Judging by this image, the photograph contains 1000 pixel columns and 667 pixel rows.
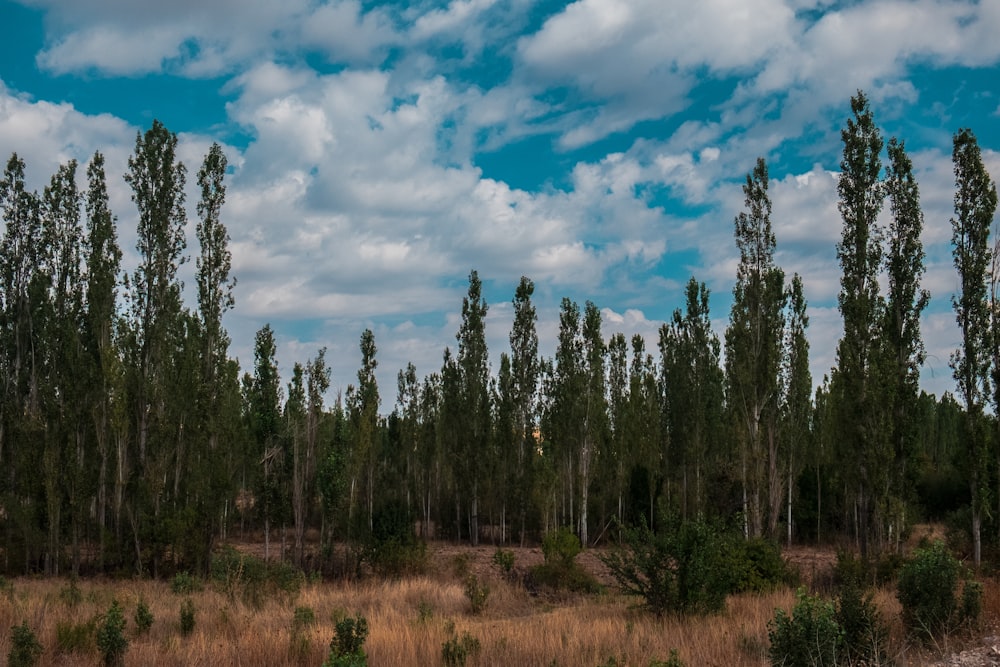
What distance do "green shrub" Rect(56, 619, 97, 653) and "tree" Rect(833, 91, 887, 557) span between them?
17.5 metres

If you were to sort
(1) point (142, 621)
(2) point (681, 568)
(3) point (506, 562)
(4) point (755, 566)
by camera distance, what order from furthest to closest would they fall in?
(3) point (506, 562)
(4) point (755, 566)
(2) point (681, 568)
(1) point (142, 621)

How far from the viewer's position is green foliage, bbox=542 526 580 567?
1984cm

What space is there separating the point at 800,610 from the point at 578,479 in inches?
1021

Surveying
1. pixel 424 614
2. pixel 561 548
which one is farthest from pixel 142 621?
pixel 561 548

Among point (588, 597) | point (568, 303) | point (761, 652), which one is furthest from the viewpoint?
point (568, 303)

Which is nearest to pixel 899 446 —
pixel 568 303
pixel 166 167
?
pixel 568 303

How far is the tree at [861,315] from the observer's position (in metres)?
20.2

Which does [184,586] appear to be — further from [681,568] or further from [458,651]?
[681,568]

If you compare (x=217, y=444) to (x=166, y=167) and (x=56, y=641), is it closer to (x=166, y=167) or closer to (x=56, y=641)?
(x=166, y=167)

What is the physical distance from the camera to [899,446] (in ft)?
68.8

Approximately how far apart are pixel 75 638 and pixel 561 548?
1313cm

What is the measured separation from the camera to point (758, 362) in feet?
88.3

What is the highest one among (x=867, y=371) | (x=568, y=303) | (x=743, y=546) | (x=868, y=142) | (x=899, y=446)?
(x=868, y=142)

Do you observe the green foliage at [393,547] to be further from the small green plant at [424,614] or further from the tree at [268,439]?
the small green plant at [424,614]
